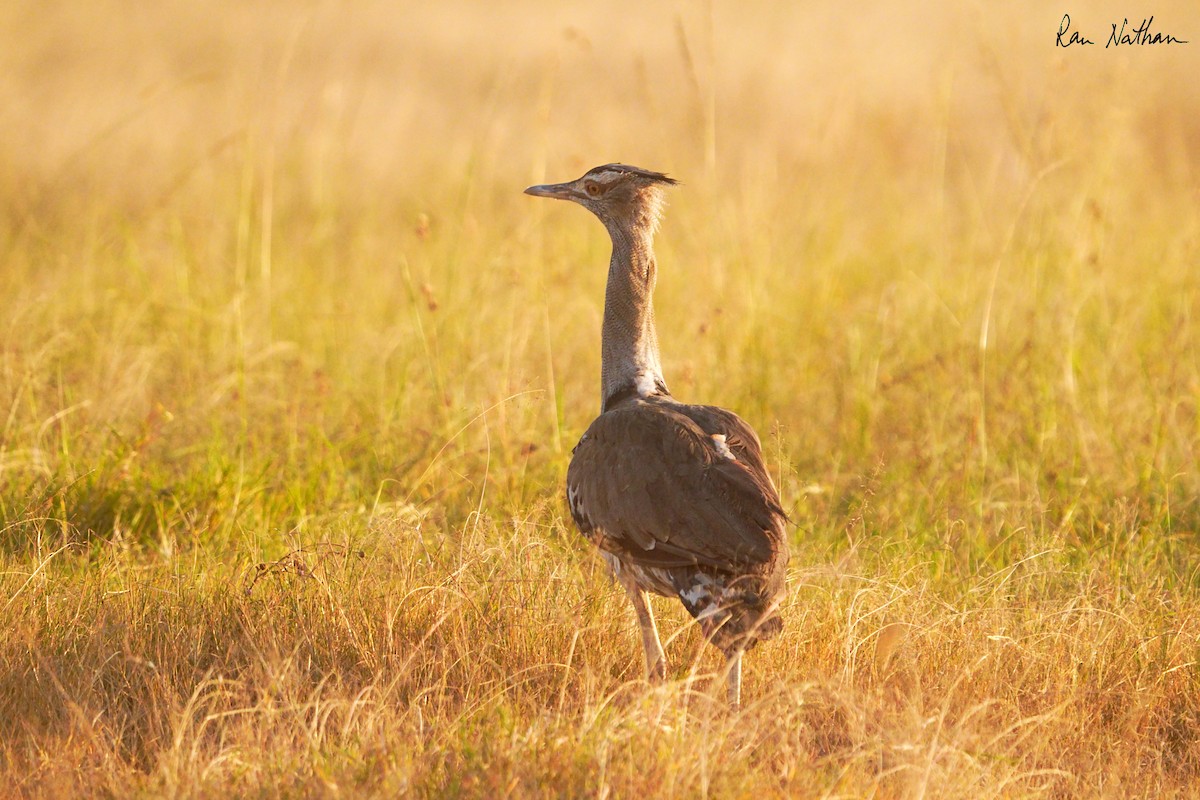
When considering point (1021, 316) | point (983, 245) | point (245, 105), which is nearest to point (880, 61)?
point (983, 245)

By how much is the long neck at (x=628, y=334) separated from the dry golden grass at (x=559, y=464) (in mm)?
440

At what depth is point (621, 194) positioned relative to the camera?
3.70 m

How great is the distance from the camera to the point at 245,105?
8625 mm

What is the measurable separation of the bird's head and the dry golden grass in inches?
24.4

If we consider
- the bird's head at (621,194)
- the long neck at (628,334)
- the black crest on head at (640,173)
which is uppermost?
the black crest on head at (640,173)

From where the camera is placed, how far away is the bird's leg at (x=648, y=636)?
10.0ft

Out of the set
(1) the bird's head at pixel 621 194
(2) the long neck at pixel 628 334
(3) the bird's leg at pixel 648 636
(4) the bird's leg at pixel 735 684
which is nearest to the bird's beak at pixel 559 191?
(1) the bird's head at pixel 621 194

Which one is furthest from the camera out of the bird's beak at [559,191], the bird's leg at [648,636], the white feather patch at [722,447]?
the bird's beak at [559,191]

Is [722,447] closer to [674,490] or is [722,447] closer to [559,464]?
[674,490]

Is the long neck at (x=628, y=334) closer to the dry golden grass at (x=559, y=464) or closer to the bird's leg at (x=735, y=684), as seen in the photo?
the dry golden grass at (x=559, y=464)

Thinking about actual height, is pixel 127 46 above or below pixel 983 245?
above

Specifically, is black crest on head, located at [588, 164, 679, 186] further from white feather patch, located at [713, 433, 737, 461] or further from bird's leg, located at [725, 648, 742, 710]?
bird's leg, located at [725, 648, 742, 710]

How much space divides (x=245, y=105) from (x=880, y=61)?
5869 mm

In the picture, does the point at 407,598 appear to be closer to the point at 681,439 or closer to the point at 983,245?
the point at 681,439
